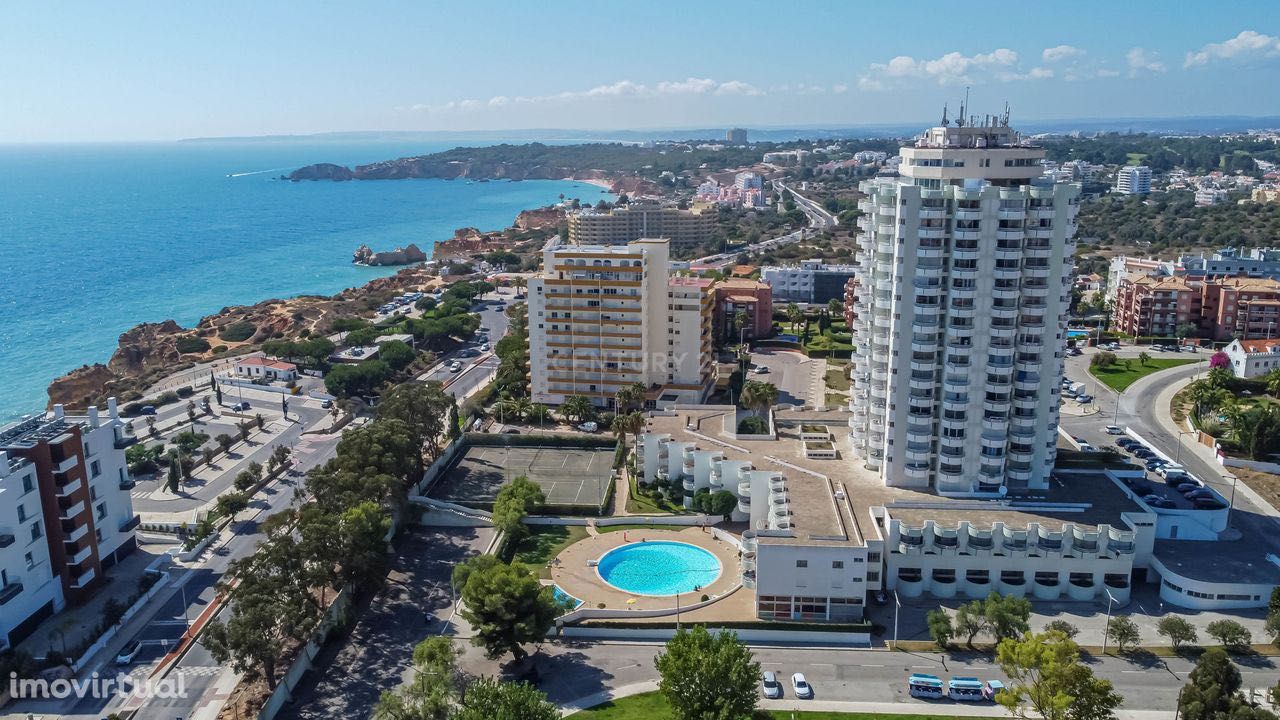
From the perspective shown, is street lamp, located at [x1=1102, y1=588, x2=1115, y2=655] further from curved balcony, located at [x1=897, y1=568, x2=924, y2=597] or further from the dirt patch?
the dirt patch

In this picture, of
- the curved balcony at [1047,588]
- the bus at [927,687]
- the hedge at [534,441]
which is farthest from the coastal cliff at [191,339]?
the curved balcony at [1047,588]

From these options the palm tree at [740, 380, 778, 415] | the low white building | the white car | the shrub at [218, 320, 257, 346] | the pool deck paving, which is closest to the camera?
the white car

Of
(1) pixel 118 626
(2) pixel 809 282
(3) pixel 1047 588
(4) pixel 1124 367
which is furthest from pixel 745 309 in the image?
(1) pixel 118 626

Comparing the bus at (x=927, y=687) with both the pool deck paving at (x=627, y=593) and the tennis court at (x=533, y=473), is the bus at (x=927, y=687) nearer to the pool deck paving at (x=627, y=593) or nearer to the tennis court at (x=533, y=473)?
the pool deck paving at (x=627, y=593)

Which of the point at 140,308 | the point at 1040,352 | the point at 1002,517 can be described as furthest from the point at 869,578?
the point at 140,308

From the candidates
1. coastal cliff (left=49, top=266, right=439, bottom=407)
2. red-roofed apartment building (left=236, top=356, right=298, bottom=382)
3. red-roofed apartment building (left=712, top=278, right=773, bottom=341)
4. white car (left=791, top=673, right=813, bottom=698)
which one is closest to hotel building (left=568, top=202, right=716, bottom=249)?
coastal cliff (left=49, top=266, right=439, bottom=407)

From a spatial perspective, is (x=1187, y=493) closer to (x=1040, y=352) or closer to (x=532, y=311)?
(x=1040, y=352)
